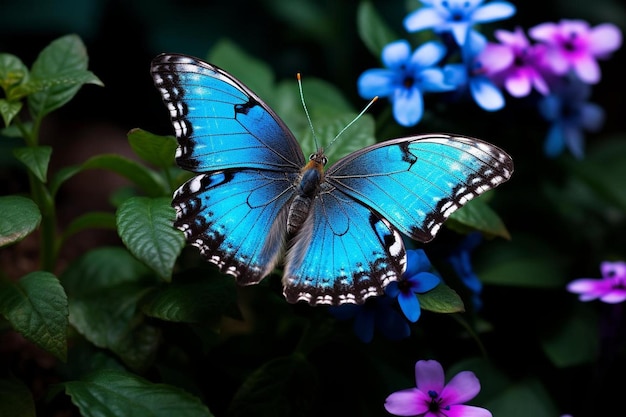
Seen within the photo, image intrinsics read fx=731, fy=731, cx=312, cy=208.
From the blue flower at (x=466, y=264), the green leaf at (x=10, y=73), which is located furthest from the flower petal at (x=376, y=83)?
the green leaf at (x=10, y=73)

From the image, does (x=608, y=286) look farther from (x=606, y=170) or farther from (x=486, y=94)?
(x=606, y=170)

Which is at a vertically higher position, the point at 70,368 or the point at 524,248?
the point at 524,248

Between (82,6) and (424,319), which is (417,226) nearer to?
(424,319)

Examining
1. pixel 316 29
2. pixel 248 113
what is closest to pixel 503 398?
pixel 248 113

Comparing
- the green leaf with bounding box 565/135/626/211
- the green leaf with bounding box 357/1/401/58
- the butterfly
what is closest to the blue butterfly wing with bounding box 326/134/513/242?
the butterfly

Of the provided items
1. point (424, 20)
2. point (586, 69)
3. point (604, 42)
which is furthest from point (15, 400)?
point (604, 42)

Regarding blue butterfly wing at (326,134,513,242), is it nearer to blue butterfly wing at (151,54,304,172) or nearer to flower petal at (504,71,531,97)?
blue butterfly wing at (151,54,304,172)
